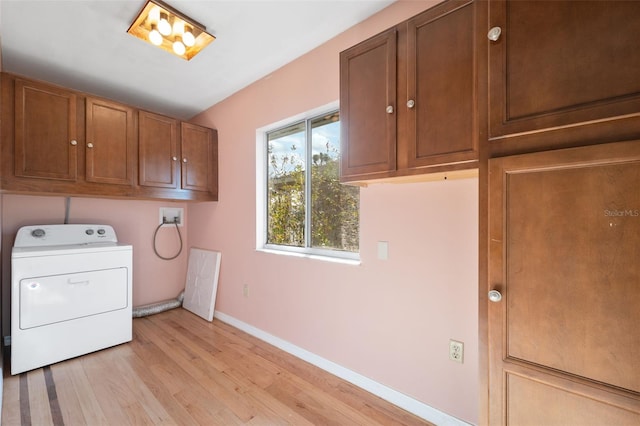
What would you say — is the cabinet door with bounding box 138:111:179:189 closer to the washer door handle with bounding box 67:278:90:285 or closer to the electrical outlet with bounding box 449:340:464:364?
the washer door handle with bounding box 67:278:90:285

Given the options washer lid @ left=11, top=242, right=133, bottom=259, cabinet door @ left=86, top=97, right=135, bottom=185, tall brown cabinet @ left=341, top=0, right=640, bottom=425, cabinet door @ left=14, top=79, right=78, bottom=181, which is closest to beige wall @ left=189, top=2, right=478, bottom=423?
tall brown cabinet @ left=341, top=0, right=640, bottom=425

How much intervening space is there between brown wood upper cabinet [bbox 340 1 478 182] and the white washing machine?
2.43m

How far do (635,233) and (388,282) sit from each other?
118cm

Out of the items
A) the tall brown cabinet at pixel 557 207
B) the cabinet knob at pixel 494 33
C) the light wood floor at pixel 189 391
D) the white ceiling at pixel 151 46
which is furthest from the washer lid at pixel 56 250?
the cabinet knob at pixel 494 33

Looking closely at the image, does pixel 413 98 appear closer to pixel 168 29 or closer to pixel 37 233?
pixel 168 29

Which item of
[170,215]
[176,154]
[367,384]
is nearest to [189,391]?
[367,384]

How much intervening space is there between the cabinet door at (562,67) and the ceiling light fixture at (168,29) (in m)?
1.83

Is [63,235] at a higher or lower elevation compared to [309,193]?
lower

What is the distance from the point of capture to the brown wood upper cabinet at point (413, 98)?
1.17 m

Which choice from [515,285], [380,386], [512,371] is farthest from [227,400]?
[515,285]

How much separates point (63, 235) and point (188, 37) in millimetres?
2309

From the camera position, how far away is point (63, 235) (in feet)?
8.74

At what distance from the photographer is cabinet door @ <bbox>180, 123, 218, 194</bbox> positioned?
2.99 meters

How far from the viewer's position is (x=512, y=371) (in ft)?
3.04
